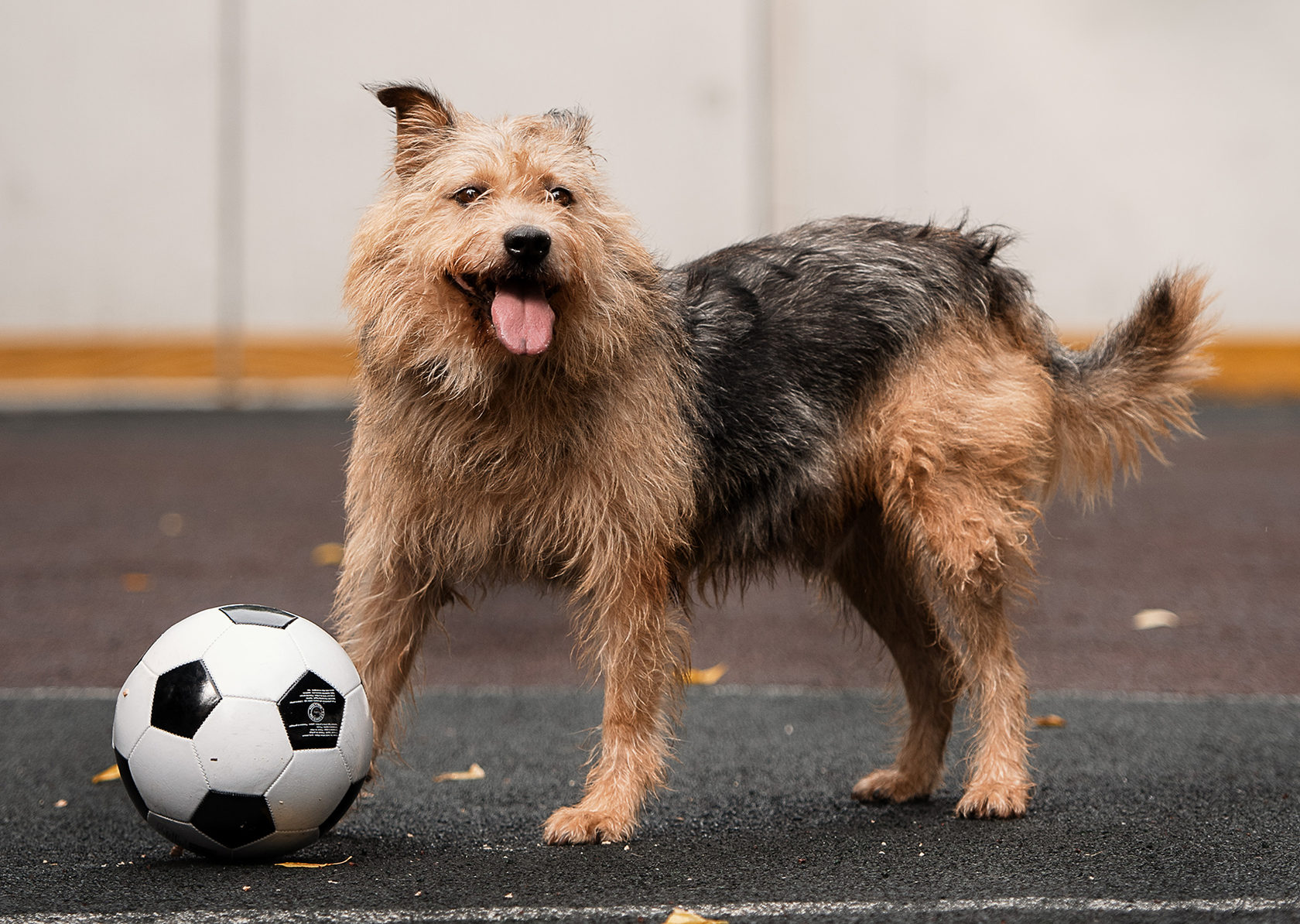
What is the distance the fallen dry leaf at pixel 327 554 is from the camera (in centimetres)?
915

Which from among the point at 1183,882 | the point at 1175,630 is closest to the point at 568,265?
the point at 1183,882

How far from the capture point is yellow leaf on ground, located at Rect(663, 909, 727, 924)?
3305 millimetres

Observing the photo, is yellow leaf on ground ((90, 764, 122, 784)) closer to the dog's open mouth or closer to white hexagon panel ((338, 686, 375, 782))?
white hexagon panel ((338, 686, 375, 782))

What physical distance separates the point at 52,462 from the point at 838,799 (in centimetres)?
1058

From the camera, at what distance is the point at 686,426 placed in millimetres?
4402

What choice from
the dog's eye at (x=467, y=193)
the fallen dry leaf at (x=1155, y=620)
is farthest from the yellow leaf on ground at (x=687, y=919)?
the fallen dry leaf at (x=1155, y=620)

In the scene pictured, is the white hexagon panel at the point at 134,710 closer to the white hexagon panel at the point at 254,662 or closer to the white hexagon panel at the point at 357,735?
the white hexagon panel at the point at 254,662

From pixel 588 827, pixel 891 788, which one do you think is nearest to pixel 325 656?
pixel 588 827

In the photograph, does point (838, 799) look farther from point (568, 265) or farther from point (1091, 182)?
point (1091, 182)

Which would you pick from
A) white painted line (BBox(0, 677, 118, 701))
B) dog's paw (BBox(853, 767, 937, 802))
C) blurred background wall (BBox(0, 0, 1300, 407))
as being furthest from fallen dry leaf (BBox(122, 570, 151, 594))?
blurred background wall (BBox(0, 0, 1300, 407))

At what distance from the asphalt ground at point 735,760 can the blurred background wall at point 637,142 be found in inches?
297

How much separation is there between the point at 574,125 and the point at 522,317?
35.1 inches

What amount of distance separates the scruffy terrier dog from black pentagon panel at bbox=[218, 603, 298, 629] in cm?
37

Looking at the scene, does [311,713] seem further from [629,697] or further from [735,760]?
[735,760]
